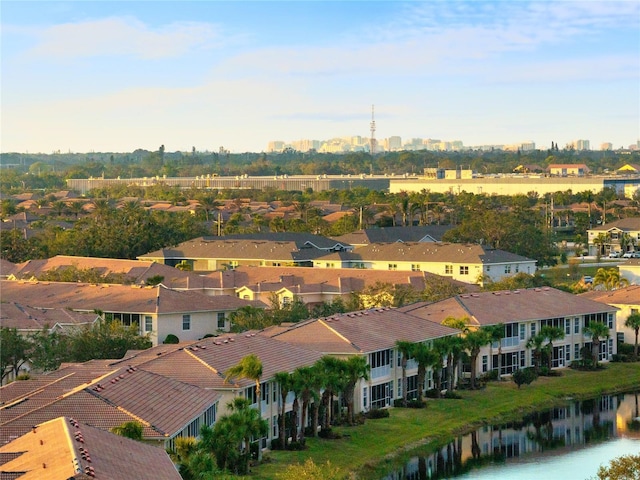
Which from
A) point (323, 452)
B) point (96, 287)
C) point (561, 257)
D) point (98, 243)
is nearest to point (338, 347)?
point (323, 452)

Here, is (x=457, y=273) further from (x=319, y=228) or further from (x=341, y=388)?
(x=341, y=388)

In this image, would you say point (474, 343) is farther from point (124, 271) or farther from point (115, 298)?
point (124, 271)

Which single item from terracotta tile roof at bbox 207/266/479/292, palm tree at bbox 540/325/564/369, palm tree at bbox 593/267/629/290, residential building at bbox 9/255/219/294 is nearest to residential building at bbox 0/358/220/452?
palm tree at bbox 540/325/564/369

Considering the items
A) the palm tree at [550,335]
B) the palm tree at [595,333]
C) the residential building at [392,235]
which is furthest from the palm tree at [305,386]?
the residential building at [392,235]

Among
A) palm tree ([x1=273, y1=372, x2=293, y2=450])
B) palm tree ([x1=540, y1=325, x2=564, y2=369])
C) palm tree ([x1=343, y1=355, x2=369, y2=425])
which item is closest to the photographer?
palm tree ([x1=273, y1=372, x2=293, y2=450])

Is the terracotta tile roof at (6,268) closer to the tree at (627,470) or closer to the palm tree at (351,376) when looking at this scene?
the palm tree at (351,376)

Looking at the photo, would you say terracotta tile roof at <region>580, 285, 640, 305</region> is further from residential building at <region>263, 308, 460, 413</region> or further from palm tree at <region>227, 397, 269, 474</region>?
palm tree at <region>227, 397, 269, 474</region>
